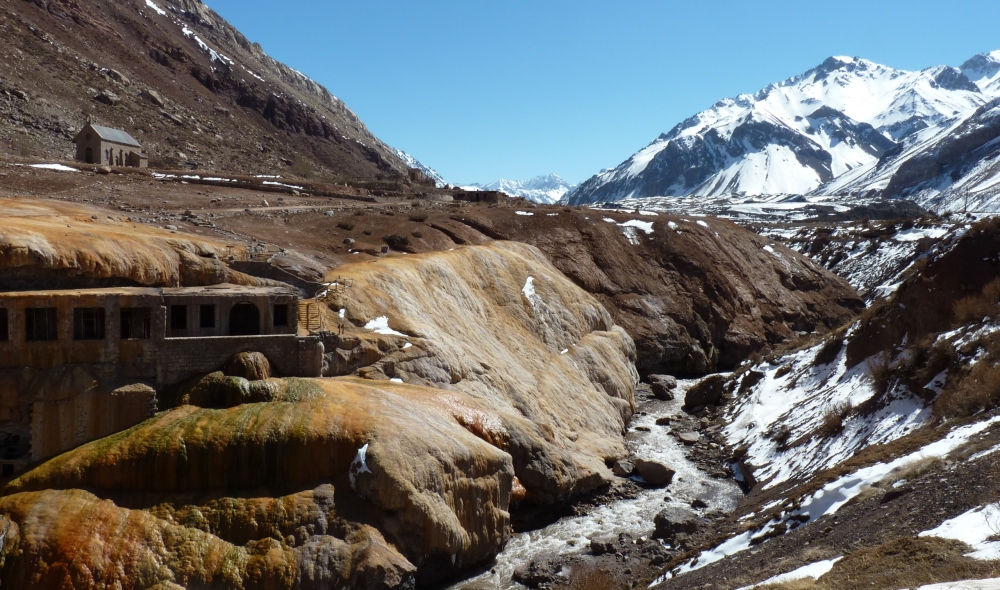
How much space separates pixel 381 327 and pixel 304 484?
1074cm

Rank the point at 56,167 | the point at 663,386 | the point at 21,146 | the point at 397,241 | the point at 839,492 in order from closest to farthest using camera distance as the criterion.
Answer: the point at 839,492 < the point at 397,241 < the point at 663,386 < the point at 56,167 < the point at 21,146

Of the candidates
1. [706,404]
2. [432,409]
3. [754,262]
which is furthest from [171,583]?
[754,262]

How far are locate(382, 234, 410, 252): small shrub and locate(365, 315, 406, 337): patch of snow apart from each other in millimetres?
14167

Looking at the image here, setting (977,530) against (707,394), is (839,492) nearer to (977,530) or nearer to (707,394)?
(977,530)

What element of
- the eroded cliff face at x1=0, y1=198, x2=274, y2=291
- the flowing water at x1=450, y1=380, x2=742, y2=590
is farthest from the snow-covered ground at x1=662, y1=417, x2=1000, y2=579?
the eroded cliff face at x1=0, y1=198, x2=274, y2=291

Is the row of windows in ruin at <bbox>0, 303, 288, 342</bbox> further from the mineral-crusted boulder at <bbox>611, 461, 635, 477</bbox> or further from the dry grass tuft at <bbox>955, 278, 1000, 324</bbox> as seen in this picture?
the dry grass tuft at <bbox>955, 278, 1000, 324</bbox>

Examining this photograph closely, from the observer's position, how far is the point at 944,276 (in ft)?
120

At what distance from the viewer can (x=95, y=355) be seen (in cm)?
2497

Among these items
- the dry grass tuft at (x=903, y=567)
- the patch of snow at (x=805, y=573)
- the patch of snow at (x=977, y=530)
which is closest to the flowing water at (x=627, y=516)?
the patch of snow at (x=805, y=573)

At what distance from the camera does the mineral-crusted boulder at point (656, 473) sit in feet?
111

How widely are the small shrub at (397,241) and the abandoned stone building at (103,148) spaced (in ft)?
115

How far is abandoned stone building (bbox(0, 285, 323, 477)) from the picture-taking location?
2392 centimetres

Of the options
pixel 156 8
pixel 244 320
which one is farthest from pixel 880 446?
pixel 156 8

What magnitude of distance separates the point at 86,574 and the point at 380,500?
27.0 ft
